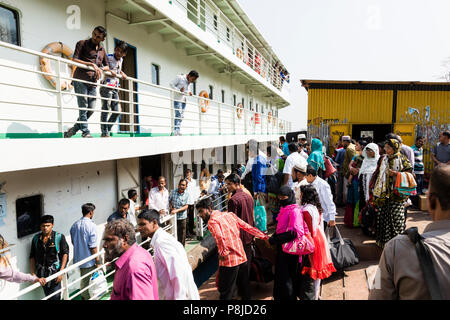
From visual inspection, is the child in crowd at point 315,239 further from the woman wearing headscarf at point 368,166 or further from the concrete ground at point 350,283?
the woman wearing headscarf at point 368,166

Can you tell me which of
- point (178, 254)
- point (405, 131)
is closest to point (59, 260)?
point (178, 254)

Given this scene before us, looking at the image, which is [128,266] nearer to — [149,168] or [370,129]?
[149,168]

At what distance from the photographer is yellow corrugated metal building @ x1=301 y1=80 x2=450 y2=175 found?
1308 cm

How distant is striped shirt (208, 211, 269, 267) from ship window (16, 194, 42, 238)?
3050 millimetres

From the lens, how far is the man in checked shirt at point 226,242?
3.46 meters

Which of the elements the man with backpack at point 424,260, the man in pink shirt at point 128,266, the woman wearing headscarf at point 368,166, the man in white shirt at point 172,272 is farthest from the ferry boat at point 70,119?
the woman wearing headscarf at point 368,166

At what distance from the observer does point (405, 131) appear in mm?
13031

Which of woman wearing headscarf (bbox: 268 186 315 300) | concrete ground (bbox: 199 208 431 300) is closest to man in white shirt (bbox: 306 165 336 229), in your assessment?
woman wearing headscarf (bbox: 268 186 315 300)

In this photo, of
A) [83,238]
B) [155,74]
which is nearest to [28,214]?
[83,238]

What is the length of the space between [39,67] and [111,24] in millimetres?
2204

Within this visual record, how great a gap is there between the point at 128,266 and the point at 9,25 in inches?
167

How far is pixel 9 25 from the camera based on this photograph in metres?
4.13
